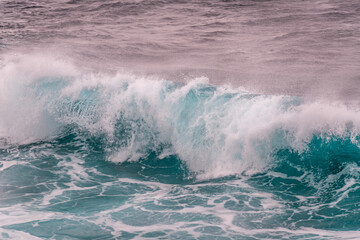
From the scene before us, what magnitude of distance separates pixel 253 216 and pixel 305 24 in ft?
50.5

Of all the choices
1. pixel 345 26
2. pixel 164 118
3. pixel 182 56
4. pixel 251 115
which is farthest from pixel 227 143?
pixel 345 26

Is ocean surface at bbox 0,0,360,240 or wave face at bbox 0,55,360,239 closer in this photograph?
wave face at bbox 0,55,360,239

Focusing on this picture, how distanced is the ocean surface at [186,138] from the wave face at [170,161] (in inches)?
1.4

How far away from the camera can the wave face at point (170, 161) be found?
31.2ft

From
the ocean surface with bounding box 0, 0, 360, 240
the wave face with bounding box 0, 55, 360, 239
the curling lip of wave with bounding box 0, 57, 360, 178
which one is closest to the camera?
the wave face with bounding box 0, 55, 360, 239

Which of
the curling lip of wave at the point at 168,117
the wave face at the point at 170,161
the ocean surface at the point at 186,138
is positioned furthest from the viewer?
the curling lip of wave at the point at 168,117

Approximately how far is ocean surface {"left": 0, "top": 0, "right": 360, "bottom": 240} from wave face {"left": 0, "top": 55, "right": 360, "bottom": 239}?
4 cm

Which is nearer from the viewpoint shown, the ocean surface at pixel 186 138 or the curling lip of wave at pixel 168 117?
the ocean surface at pixel 186 138

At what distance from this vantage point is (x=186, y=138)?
13.1 m

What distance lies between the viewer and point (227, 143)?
12.4 m

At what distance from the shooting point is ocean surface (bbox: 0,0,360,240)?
381 inches

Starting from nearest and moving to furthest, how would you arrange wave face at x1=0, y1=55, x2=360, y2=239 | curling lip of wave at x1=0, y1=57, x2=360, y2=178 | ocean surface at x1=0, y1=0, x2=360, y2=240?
1. wave face at x1=0, y1=55, x2=360, y2=239
2. ocean surface at x1=0, y1=0, x2=360, y2=240
3. curling lip of wave at x1=0, y1=57, x2=360, y2=178

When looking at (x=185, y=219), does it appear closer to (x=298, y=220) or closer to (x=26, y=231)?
(x=298, y=220)

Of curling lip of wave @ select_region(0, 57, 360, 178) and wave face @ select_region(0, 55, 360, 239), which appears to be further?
curling lip of wave @ select_region(0, 57, 360, 178)
